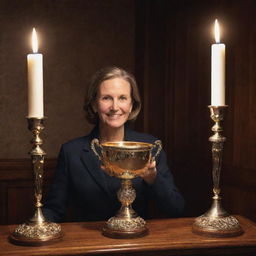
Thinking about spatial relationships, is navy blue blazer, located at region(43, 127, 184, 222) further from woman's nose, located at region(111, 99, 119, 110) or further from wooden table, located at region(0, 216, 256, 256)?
wooden table, located at region(0, 216, 256, 256)

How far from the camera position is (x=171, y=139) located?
391 cm

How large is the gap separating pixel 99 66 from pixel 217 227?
239cm

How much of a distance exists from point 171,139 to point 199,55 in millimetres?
722

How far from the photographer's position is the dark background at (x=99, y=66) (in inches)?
142

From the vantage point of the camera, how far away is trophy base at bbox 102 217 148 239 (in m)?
1.96

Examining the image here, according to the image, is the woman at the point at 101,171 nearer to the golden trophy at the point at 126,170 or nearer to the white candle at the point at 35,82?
the golden trophy at the point at 126,170

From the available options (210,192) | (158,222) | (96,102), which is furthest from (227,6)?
(158,222)

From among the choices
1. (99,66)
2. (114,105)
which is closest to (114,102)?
(114,105)

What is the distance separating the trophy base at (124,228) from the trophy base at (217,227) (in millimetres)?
207

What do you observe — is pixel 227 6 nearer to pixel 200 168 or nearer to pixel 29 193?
pixel 200 168

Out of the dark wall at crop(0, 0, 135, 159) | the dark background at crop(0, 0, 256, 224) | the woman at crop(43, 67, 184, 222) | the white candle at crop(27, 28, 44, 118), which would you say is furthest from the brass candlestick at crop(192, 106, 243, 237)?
the dark wall at crop(0, 0, 135, 159)

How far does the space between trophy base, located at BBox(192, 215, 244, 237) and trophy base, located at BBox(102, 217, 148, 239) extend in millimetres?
207

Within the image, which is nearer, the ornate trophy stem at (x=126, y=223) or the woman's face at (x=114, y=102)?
the ornate trophy stem at (x=126, y=223)

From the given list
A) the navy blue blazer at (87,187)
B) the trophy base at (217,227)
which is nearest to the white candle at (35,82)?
the trophy base at (217,227)
